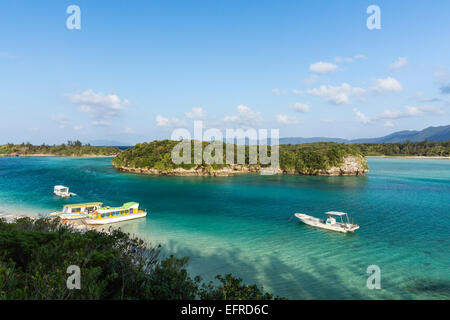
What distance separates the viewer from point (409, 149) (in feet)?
615

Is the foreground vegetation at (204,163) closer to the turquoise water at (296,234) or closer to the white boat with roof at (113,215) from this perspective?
the turquoise water at (296,234)

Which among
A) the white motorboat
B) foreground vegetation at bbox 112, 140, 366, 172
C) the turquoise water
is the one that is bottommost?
the turquoise water

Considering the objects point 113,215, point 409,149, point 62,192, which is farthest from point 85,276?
point 409,149

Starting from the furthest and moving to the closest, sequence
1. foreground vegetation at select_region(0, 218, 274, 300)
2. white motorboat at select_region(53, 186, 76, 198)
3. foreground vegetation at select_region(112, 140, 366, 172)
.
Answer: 1. foreground vegetation at select_region(112, 140, 366, 172)
2. white motorboat at select_region(53, 186, 76, 198)
3. foreground vegetation at select_region(0, 218, 274, 300)

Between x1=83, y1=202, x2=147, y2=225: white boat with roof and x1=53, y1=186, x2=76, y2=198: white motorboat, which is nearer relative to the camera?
x1=83, y1=202, x2=147, y2=225: white boat with roof

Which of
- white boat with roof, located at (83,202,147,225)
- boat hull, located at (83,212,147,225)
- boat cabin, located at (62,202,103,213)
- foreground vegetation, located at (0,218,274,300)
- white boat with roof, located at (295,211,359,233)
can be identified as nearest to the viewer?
foreground vegetation, located at (0,218,274,300)

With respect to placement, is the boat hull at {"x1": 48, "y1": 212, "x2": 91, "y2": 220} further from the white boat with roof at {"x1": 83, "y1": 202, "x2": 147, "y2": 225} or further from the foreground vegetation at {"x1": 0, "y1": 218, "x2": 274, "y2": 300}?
the foreground vegetation at {"x1": 0, "y1": 218, "x2": 274, "y2": 300}

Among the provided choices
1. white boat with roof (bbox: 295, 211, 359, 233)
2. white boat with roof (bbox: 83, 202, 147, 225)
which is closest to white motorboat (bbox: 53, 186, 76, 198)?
white boat with roof (bbox: 83, 202, 147, 225)

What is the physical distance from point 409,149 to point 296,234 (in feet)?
694

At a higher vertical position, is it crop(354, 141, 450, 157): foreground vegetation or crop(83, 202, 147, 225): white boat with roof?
crop(354, 141, 450, 157): foreground vegetation

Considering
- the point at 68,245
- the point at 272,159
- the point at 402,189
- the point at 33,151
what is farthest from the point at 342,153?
the point at 33,151

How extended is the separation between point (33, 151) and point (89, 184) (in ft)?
544

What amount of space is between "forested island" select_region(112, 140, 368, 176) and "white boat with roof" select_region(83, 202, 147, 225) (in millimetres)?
46011

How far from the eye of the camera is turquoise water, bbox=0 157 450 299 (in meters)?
17.3
